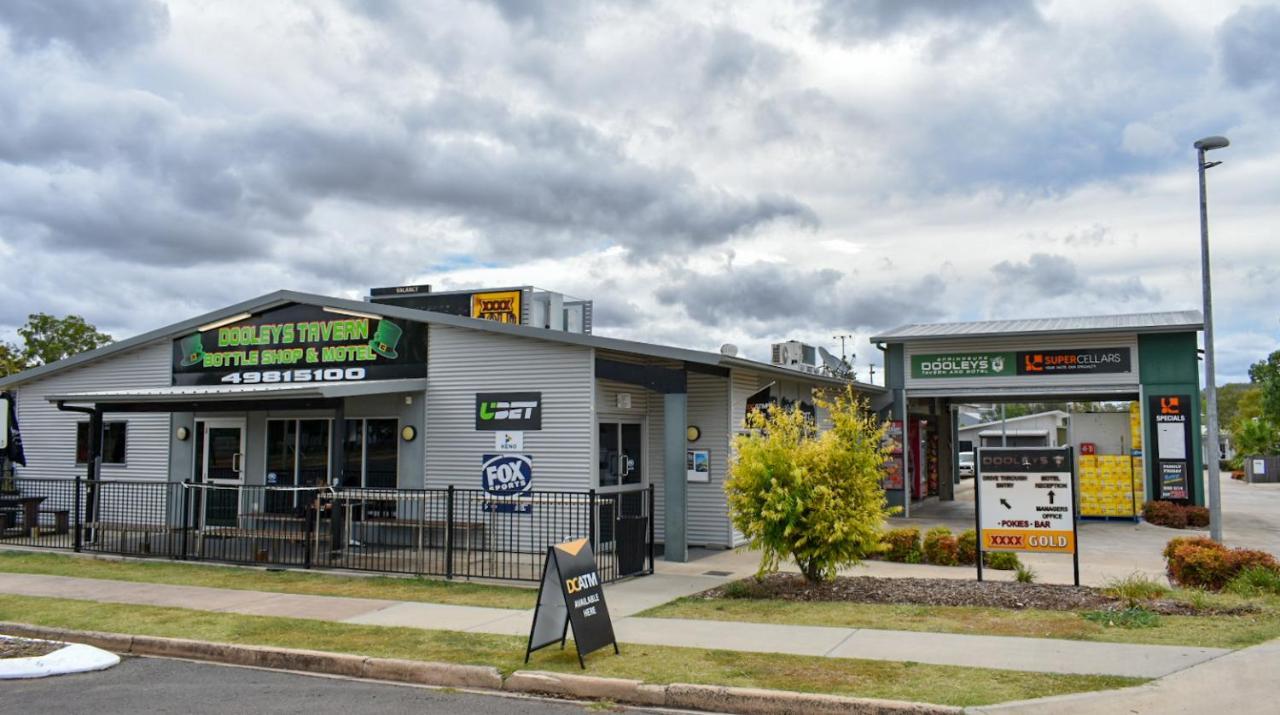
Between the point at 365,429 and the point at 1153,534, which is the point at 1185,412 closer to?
the point at 1153,534

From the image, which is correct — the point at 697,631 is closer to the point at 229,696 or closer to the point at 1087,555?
the point at 229,696

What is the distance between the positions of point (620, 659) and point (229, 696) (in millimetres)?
3284

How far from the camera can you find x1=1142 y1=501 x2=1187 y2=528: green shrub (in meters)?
22.4

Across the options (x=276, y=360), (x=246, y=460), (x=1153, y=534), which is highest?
(x=276, y=360)

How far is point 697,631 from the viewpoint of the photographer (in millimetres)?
9992

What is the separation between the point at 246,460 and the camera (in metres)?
19.9

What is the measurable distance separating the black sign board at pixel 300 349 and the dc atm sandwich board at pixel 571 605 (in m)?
9.97

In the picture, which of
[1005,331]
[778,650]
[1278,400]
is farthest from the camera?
[1278,400]

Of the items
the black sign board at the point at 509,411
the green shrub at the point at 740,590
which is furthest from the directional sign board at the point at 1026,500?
the black sign board at the point at 509,411

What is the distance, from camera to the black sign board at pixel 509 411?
659 inches

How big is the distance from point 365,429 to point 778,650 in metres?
11.7

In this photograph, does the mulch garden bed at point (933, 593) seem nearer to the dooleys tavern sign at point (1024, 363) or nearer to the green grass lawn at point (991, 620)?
the green grass lawn at point (991, 620)

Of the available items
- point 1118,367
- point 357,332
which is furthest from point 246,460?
point 1118,367

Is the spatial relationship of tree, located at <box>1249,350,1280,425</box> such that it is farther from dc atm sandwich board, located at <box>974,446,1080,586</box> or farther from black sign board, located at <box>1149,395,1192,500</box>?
dc atm sandwich board, located at <box>974,446,1080,586</box>
